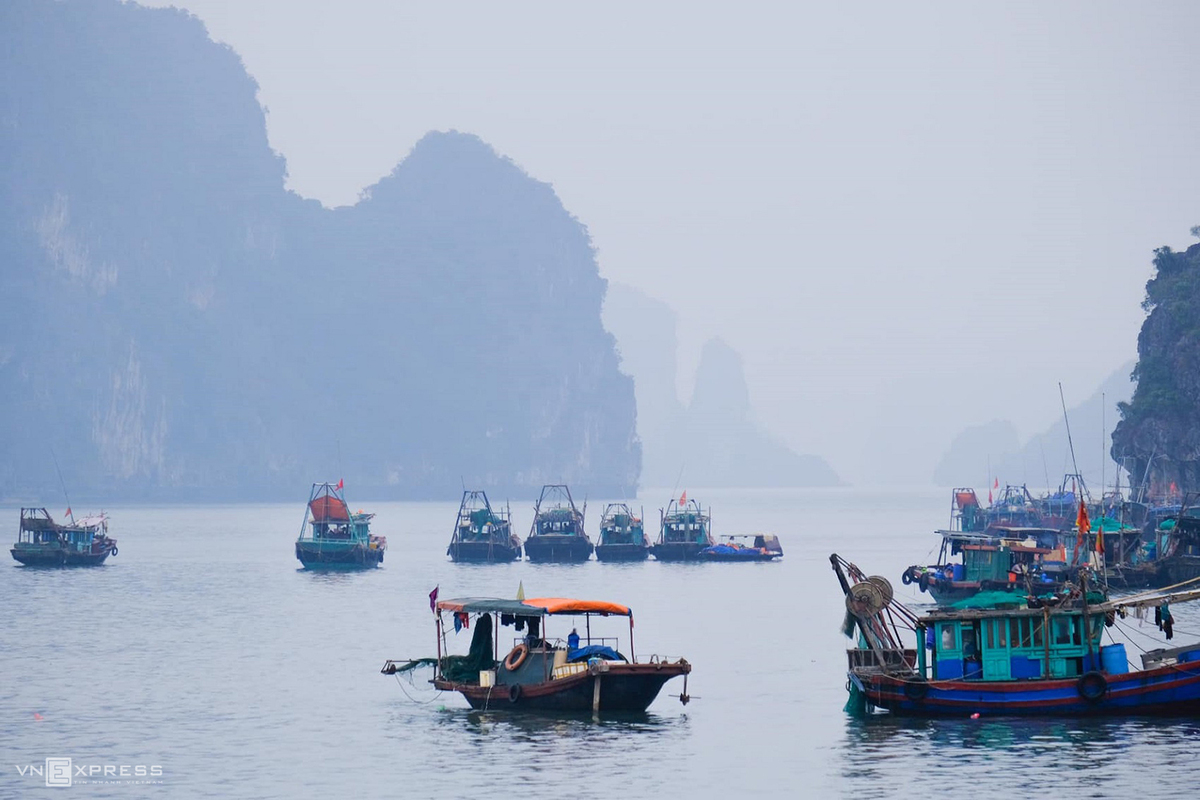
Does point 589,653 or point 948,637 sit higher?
point 948,637

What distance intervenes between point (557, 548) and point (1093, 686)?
63.6 m

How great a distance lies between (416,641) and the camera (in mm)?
55406

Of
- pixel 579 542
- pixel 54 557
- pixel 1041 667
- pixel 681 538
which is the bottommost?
pixel 1041 667

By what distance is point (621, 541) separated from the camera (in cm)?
9894

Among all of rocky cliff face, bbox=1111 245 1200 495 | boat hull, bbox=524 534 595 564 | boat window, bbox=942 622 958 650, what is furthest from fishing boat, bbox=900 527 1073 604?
rocky cliff face, bbox=1111 245 1200 495

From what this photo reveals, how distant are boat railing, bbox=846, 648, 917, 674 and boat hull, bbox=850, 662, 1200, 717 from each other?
737 mm

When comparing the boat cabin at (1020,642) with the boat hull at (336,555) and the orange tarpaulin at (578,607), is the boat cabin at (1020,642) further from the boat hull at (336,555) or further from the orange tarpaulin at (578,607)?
the boat hull at (336,555)

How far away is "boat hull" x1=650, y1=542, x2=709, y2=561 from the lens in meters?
97.9

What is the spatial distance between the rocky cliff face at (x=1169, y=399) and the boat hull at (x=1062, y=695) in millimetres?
84032

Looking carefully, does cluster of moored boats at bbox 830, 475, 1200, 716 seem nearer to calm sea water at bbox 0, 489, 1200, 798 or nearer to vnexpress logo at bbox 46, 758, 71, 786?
calm sea water at bbox 0, 489, 1200, 798

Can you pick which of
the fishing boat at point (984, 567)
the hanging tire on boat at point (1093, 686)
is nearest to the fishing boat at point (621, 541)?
the fishing boat at point (984, 567)

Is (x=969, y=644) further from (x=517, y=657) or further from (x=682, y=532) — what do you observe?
(x=682, y=532)

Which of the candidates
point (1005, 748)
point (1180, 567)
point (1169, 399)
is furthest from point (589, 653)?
point (1169, 399)

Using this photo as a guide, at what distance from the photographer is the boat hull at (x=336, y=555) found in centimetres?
9225
